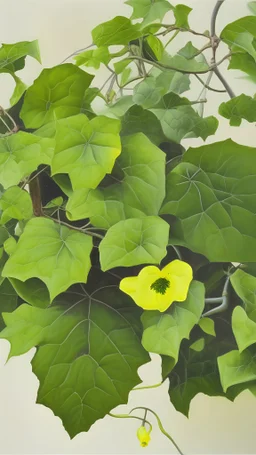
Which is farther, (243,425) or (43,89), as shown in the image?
(243,425)

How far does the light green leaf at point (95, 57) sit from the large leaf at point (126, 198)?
16cm

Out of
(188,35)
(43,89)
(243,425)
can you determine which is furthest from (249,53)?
(243,425)

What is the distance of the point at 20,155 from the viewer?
24.1 inches

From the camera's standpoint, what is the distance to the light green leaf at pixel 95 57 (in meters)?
0.67

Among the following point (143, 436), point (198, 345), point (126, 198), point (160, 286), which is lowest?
point (143, 436)

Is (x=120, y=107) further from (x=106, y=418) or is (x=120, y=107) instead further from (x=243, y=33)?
(x=106, y=418)

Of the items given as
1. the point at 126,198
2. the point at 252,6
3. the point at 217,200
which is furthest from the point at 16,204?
the point at 252,6

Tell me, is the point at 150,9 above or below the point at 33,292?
above

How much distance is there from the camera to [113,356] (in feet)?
2.11

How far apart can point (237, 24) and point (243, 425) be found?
0.56 meters

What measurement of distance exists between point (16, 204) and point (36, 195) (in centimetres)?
3

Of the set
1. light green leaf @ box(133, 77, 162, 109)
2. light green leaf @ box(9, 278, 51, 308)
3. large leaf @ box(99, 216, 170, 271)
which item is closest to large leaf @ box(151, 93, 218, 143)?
light green leaf @ box(133, 77, 162, 109)

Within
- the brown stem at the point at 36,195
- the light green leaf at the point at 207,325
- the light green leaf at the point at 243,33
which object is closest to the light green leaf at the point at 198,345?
the light green leaf at the point at 207,325

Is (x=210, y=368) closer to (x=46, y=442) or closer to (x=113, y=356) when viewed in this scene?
(x=113, y=356)
